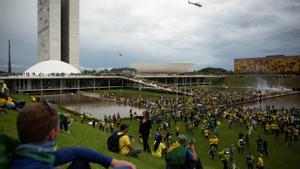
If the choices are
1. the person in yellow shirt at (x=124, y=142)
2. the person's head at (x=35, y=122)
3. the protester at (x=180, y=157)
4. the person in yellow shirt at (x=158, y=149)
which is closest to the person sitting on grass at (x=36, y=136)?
the person's head at (x=35, y=122)

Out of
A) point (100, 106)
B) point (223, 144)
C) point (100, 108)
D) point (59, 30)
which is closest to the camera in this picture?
point (223, 144)

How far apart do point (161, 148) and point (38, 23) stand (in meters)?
84.9

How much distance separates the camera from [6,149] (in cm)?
172

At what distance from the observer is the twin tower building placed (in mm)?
72312

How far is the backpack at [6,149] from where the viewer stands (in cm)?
167

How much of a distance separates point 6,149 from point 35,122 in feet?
1.06

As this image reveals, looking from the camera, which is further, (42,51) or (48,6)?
(42,51)

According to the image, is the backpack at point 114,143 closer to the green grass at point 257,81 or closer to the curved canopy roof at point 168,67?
the green grass at point 257,81

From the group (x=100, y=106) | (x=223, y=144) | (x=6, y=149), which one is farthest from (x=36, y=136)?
(x=100, y=106)

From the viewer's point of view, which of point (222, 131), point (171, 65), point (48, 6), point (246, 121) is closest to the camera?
point (222, 131)

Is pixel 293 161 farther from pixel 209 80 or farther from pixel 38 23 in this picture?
pixel 38 23

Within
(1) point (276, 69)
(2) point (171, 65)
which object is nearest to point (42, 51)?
(2) point (171, 65)

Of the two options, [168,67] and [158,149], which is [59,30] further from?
[158,149]

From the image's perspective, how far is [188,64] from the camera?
90875 millimetres
